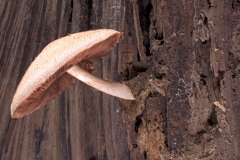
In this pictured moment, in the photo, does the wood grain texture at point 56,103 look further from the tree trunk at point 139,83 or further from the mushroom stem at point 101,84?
the mushroom stem at point 101,84

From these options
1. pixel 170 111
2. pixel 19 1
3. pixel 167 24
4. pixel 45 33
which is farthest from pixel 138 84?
pixel 19 1

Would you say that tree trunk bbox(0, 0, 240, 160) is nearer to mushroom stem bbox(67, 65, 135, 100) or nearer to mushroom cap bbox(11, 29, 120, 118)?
mushroom stem bbox(67, 65, 135, 100)

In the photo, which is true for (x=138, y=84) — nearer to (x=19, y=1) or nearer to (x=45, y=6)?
(x=45, y=6)

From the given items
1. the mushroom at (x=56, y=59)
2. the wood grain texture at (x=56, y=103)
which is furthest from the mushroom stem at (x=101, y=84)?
the wood grain texture at (x=56, y=103)

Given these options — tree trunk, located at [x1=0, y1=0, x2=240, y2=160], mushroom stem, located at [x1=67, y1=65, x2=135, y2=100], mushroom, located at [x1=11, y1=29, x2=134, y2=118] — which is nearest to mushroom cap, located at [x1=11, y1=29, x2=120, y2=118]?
mushroom, located at [x1=11, y1=29, x2=134, y2=118]

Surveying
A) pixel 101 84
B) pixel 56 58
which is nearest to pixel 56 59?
pixel 56 58

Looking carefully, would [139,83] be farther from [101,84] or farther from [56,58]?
[56,58]
